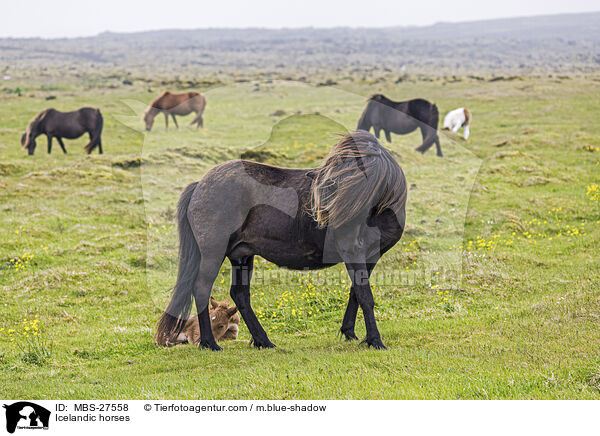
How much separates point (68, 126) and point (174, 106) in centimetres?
840

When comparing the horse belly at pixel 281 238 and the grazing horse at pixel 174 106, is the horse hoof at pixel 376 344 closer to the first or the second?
the horse belly at pixel 281 238

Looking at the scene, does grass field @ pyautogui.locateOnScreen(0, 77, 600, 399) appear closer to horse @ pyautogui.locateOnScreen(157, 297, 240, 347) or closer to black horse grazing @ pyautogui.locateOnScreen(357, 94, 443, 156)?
horse @ pyautogui.locateOnScreen(157, 297, 240, 347)

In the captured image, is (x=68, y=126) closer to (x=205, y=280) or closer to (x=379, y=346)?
(x=205, y=280)

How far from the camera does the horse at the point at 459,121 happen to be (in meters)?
29.9

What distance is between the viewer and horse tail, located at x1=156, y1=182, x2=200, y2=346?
7723 millimetres

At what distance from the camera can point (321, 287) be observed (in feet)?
35.7

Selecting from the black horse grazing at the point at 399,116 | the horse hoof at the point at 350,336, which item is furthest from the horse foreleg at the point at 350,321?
the black horse grazing at the point at 399,116

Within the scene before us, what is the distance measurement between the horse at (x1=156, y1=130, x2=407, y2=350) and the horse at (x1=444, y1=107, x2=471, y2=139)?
24058 mm
